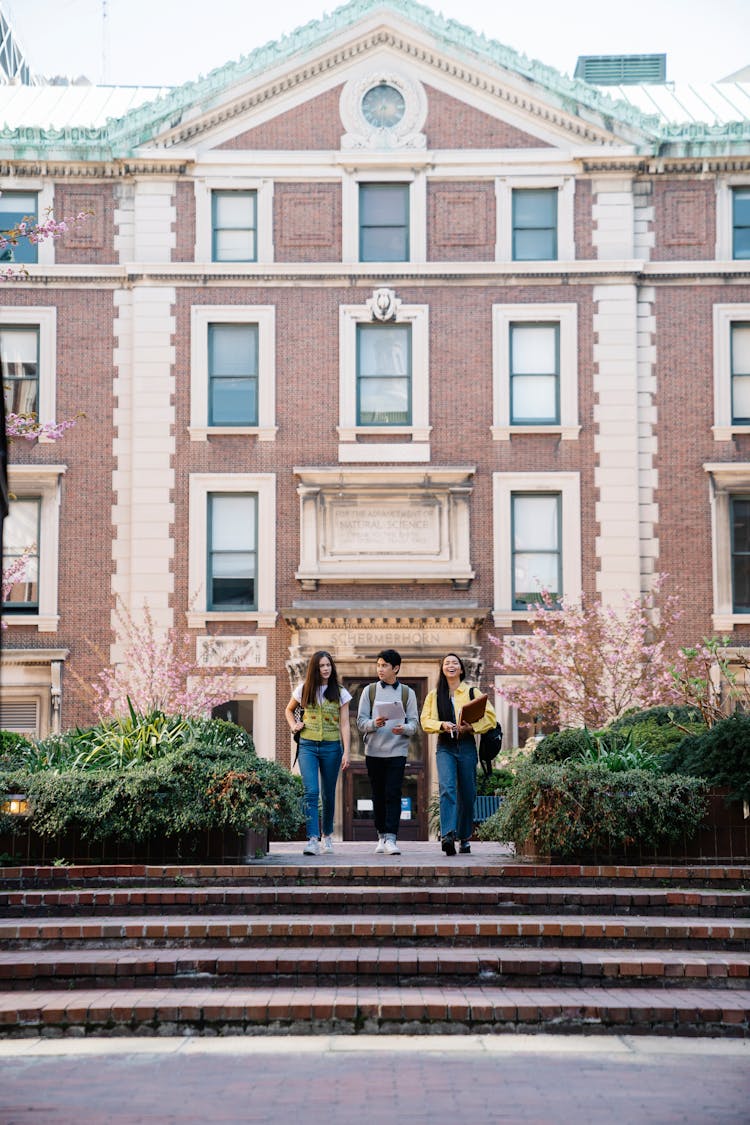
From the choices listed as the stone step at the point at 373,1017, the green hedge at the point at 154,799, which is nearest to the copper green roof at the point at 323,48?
the green hedge at the point at 154,799

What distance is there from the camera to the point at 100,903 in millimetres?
11797

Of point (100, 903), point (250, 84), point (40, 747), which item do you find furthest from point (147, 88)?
point (100, 903)

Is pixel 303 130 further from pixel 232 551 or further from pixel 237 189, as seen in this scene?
pixel 232 551

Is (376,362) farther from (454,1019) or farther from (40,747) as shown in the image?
(454,1019)

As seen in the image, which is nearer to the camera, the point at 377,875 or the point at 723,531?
the point at 377,875

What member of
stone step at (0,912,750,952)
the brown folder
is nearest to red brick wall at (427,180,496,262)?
the brown folder

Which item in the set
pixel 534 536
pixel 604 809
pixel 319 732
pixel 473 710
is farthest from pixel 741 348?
pixel 604 809

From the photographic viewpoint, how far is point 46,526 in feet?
95.6

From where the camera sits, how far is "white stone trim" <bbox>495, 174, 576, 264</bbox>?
29547 millimetres

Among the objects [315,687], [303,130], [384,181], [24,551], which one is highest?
[303,130]

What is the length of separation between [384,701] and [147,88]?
2566cm

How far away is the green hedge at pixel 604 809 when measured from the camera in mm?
12953

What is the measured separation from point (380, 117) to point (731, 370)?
800 centimetres

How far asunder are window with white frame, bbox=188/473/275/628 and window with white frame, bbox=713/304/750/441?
8.26 meters
